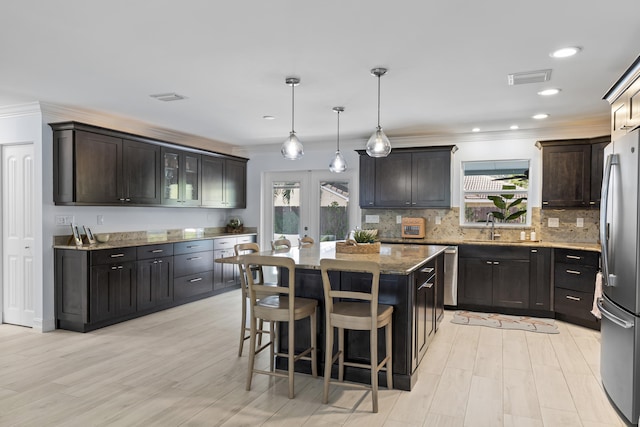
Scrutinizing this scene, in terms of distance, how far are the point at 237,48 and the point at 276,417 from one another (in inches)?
101

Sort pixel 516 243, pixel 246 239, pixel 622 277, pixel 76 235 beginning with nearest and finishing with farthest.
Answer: pixel 622 277 < pixel 76 235 < pixel 516 243 < pixel 246 239

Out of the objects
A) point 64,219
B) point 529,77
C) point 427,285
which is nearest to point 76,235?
point 64,219

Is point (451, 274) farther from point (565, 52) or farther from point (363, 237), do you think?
point (565, 52)

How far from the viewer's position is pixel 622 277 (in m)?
2.86

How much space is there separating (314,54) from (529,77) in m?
1.90

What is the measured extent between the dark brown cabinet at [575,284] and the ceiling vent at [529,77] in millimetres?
2344

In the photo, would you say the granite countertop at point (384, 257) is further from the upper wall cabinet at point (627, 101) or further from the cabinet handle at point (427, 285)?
the upper wall cabinet at point (627, 101)

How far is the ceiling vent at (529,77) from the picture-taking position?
3.61 meters

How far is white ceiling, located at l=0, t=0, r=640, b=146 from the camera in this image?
8.36 feet

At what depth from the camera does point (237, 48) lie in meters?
3.13

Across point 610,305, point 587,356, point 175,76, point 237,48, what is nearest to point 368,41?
point 237,48

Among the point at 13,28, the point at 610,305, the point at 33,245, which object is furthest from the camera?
the point at 33,245

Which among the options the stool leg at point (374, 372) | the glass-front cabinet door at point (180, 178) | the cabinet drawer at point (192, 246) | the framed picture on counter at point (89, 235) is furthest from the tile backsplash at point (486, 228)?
the framed picture on counter at point (89, 235)

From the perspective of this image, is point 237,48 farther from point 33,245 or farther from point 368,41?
point 33,245
